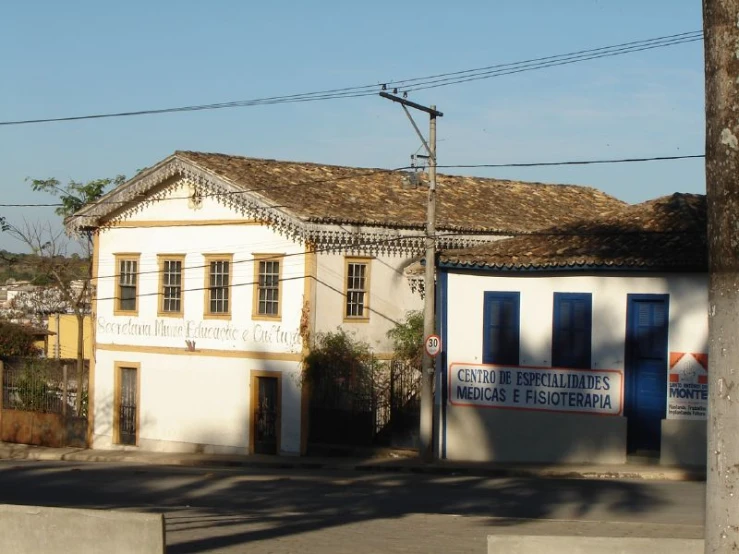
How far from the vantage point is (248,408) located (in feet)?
94.9

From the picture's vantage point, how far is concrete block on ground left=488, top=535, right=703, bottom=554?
704cm

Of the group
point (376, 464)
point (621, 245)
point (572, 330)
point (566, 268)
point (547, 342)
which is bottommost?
point (376, 464)

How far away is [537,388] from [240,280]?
361 inches

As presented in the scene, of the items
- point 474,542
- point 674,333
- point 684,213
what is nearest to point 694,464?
point 674,333

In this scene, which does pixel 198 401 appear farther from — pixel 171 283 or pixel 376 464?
pixel 376 464

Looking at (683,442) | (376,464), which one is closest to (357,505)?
(683,442)

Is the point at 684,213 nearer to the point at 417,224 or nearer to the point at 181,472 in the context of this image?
→ the point at 417,224

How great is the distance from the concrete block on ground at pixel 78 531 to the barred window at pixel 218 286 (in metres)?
21.1

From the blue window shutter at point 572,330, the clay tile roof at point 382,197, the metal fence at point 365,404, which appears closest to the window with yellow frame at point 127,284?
the clay tile roof at point 382,197

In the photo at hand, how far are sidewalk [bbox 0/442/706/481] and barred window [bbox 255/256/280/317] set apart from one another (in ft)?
11.8

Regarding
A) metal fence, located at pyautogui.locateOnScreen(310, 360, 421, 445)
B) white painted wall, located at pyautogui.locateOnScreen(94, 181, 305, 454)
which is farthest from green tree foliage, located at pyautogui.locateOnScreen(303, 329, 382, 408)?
white painted wall, located at pyautogui.locateOnScreen(94, 181, 305, 454)

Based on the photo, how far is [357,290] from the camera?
2842cm

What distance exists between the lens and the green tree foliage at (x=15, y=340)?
44.2 metres

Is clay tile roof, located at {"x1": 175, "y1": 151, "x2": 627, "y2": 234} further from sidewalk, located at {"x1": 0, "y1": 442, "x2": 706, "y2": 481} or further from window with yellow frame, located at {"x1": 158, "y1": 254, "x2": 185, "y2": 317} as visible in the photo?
sidewalk, located at {"x1": 0, "y1": 442, "x2": 706, "y2": 481}
